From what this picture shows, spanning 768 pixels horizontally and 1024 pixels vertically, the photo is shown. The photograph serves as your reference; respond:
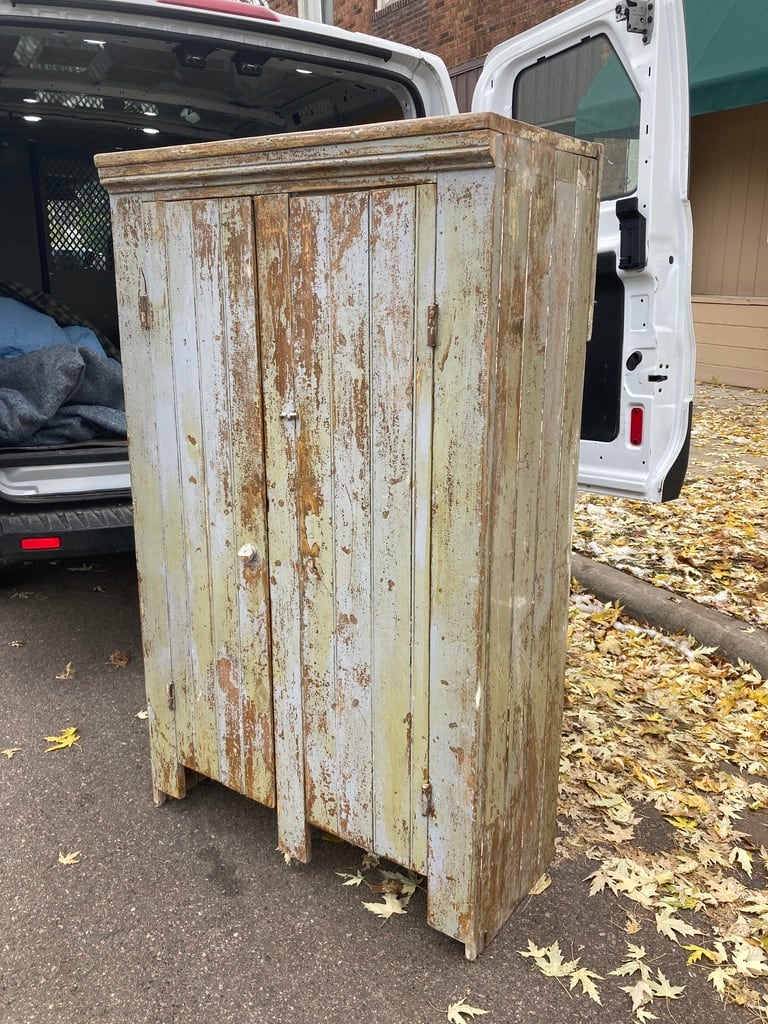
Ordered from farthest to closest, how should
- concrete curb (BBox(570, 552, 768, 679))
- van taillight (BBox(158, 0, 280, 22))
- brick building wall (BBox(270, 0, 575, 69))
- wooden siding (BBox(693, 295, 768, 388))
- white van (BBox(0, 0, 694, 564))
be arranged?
wooden siding (BBox(693, 295, 768, 388)) → brick building wall (BBox(270, 0, 575, 69)) → concrete curb (BBox(570, 552, 768, 679)) → white van (BBox(0, 0, 694, 564)) → van taillight (BBox(158, 0, 280, 22))

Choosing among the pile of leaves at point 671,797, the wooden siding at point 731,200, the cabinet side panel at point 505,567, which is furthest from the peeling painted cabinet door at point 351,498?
the wooden siding at point 731,200

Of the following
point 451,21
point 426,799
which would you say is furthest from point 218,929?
point 451,21

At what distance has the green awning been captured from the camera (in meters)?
7.69

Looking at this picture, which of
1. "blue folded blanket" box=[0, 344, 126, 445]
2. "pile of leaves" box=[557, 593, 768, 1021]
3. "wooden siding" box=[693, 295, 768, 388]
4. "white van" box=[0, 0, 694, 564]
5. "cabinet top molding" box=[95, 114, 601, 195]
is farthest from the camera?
"wooden siding" box=[693, 295, 768, 388]

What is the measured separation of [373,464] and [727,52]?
785cm

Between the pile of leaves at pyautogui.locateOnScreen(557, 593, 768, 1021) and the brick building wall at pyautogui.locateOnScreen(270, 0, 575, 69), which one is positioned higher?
the brick building wall at pyautogui.locateOnScreen(270, 0, 575, 69)

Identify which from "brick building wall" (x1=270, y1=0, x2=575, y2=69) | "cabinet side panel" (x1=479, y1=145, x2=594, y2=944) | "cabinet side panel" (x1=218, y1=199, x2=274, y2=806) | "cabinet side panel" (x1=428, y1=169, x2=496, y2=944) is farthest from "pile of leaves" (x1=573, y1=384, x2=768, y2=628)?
"brick building wall" (x1=270, y1=0, x2=575, y2=69)

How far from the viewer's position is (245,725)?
8.56ft

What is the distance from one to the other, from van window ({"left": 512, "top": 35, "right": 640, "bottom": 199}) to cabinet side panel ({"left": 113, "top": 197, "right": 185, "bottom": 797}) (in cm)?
204

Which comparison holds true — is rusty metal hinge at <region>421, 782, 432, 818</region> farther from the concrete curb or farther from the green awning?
the green awning

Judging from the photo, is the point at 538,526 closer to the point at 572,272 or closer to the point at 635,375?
the point at 572,272

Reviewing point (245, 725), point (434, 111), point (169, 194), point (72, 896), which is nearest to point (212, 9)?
point (434, 111)

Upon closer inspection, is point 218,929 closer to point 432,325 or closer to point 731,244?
point 432,325

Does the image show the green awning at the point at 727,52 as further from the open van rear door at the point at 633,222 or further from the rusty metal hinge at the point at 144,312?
the rusty metal hinge at the point at 144,312
